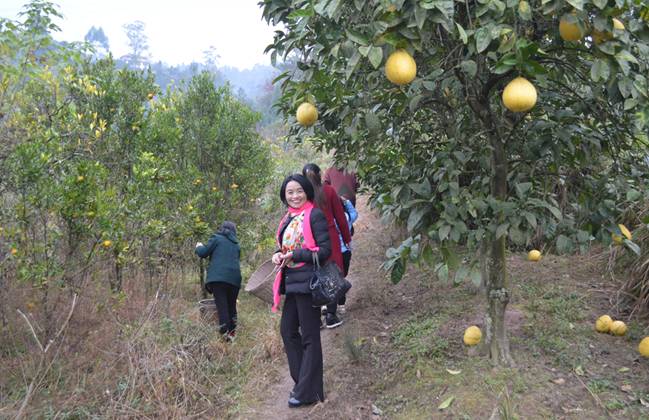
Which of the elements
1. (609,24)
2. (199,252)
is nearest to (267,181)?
(199,252)

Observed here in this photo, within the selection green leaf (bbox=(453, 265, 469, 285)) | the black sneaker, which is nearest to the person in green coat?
the black sneaker

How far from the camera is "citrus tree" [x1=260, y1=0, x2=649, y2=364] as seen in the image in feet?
6.84

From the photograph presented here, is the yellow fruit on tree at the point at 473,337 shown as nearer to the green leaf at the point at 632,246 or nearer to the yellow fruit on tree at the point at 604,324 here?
the yellow fruit on tree at the point at 604,324

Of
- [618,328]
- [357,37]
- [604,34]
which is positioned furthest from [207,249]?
[604,34]

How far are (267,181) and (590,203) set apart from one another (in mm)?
4382

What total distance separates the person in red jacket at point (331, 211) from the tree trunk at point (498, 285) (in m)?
1.32

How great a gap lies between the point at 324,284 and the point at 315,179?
3.66 feet

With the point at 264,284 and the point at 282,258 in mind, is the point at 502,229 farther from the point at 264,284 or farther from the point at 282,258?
the point at 264,284

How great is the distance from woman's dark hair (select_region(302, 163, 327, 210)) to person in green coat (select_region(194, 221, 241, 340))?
3.52ft

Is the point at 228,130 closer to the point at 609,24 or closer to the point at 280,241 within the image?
the point at 280,241

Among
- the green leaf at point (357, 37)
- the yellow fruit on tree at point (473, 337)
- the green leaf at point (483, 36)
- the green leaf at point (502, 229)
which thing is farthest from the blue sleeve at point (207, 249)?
the green leaf at point (483, 36)

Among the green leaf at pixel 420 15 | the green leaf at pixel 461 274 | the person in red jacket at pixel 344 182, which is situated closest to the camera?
the green leaf at pixel 420 15

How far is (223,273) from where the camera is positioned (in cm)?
488

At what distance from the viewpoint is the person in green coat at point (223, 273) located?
Result: 16.0 feet
